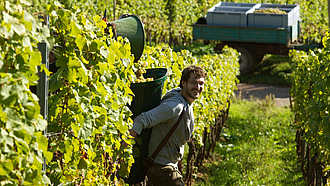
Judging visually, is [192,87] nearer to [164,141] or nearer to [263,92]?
[164,141]

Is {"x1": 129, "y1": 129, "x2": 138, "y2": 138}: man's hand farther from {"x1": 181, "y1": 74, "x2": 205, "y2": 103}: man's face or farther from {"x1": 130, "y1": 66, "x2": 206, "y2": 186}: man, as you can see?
{"x1": 181, "y1": 74, "x2": 205, "y2": 103}: man's face

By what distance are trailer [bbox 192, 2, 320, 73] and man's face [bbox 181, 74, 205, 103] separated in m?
9.00

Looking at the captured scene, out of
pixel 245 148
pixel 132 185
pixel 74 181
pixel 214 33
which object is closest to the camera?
pixel 74 181

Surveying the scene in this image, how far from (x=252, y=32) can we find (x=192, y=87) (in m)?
9.21

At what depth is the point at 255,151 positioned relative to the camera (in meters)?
7.46

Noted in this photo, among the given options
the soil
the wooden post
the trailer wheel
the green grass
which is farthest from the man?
the trailer wheel

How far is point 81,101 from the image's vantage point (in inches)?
97.0

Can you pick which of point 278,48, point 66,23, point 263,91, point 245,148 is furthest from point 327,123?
point 278,48

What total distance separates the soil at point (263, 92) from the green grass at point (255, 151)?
92 cm

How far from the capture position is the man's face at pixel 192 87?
3678mm

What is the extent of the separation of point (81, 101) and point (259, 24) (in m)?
10.7

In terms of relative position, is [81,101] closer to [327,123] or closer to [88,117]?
[88,117]

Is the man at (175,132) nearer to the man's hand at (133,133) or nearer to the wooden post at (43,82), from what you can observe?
→ the man's hand at (133,133)

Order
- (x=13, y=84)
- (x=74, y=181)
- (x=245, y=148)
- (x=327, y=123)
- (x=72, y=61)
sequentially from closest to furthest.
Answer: (x=13, y=84) → (x=72, y=61) → (x=74, y=181) → (x=327, y=123) → (x=245, y=148)
